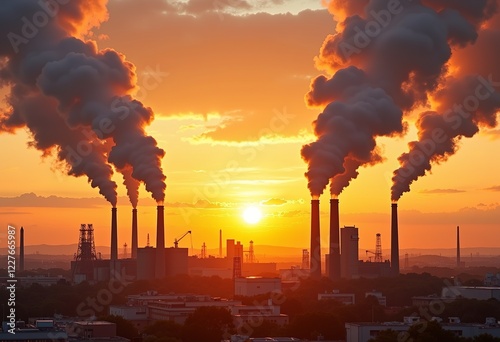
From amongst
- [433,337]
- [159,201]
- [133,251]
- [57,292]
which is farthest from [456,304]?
[133,251]

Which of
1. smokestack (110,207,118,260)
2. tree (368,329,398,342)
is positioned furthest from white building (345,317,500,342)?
smokestack (110,207,118,260)

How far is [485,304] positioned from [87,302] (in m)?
40.3

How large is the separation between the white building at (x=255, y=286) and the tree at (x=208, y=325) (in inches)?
1833

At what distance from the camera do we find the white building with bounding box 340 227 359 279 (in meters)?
148

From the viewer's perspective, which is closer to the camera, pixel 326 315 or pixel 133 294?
pixel 326 315

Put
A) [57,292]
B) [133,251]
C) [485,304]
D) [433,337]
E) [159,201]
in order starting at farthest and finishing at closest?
[133,251] → [57,292] → [159,201] → [485,304] → [433,337]

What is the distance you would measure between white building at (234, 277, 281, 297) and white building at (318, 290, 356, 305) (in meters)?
10.8

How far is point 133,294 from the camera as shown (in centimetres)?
12950

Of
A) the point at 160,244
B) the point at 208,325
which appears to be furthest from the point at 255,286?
the point at 208,325

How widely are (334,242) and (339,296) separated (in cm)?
677

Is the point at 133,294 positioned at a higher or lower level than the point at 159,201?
lower

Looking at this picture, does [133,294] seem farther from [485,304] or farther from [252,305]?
[485,304]

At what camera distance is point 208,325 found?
270 feet

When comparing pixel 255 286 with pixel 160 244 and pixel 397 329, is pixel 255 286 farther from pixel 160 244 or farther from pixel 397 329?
pixel 397 329
